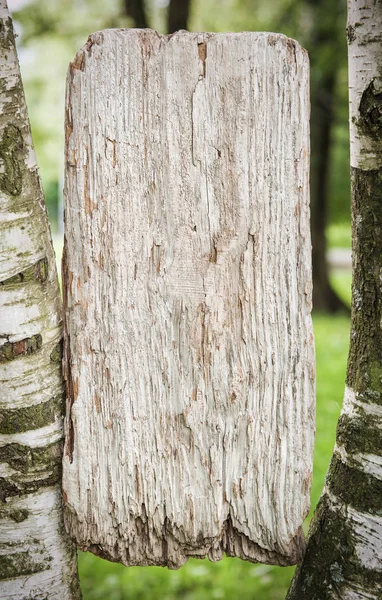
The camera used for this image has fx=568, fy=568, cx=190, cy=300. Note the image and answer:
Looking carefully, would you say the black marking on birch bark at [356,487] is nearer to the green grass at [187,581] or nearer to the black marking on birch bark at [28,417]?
the black marking on birch bark at [28,417]

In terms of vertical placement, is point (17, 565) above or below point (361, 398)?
below

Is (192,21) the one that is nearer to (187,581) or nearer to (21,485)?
(187,581)

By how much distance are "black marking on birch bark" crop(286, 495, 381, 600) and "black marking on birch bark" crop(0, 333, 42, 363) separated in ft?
2.97

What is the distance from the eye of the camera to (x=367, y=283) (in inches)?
59.4

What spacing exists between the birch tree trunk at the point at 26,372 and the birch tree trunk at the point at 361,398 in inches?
28.4

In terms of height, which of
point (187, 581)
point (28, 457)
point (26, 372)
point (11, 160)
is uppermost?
point (11, 160)

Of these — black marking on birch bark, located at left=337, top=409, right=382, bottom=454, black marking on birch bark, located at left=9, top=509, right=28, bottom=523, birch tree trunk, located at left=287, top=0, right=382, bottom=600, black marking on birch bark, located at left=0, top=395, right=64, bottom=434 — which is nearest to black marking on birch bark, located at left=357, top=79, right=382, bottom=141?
birch tree trunk, located at left=287, top=0, right=382, bottom=600

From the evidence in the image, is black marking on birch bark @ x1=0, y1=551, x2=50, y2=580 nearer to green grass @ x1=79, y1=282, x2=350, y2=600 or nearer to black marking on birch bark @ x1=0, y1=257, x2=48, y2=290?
black marking on birch bark @ x1=0, y1=257, x2=48, y2=290

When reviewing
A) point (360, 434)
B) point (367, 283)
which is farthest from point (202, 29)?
point (360, 434)

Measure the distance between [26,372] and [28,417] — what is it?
0.12 m

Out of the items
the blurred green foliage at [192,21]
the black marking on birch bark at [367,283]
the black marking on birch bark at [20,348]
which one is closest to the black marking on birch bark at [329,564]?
the black marking on birch bark at [367,283]

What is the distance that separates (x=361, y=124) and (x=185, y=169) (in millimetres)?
483

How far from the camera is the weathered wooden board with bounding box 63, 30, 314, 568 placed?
143 centimetres

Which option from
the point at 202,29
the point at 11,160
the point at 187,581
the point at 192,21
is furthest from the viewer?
the point at 202,29
